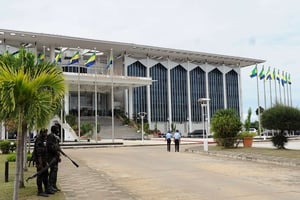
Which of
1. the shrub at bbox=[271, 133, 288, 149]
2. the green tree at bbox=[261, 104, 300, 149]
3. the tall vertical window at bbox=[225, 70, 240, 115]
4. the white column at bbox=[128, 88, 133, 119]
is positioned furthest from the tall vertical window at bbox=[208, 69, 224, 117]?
the shrub at bbox=[271, 133, 288, 149]

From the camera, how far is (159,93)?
74438 mm

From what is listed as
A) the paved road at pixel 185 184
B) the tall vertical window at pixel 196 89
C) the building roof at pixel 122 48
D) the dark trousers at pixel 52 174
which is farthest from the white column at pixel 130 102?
the dark trousers at pixel 52 174

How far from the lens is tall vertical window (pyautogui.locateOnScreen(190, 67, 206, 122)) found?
78.1m

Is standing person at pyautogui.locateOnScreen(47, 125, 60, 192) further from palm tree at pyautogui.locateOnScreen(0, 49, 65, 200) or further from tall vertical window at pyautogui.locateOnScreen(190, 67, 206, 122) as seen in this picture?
tall vertical window at pyautogui.locateOnScreen(190, 67, 206, 122)

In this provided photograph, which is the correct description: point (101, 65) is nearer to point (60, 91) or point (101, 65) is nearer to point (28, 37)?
point (28, 37)

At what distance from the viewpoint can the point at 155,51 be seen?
230 ft

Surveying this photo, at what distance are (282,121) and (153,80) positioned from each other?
4884 cm

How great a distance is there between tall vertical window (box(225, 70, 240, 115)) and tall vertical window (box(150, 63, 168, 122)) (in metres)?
15.8

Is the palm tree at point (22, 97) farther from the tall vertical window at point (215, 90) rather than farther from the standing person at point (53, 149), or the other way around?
the tall vertical window at point (215, 90)

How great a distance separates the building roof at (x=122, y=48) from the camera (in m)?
57.8

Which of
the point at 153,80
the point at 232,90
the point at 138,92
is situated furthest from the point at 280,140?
the point at 232,90

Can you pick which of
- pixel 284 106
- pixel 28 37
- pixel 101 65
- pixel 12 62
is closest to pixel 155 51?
pixel 101 65

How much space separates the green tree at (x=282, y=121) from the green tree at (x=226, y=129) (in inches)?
109

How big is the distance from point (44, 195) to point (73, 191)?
3.57ft
